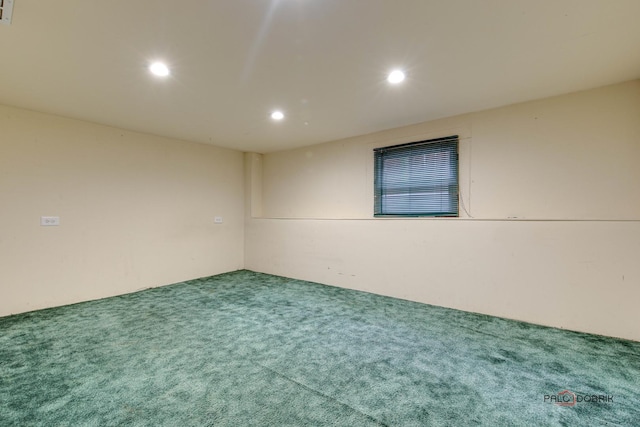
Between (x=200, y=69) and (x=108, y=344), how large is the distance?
2615mm

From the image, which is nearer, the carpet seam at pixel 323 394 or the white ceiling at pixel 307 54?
the carpet seam at pixel 323 394

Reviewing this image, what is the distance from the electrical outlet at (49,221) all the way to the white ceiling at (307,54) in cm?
132

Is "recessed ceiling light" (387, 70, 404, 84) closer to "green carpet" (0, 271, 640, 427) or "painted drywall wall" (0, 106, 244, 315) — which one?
"green carpet" (0, 271, 640, 427)

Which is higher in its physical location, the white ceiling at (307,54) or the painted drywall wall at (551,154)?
the white ceiling at (307,54)

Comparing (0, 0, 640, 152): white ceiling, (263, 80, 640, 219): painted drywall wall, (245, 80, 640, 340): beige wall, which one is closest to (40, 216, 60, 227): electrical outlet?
(0, 0, 640, 152): white ceiling

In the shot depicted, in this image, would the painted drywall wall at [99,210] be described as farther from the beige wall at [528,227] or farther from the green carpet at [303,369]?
the beige wall at [528,227]

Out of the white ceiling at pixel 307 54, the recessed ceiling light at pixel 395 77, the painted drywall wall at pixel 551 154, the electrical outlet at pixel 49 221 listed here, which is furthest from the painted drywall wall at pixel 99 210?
the recessed ceiling light at pixel 395 77

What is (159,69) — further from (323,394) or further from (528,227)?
(528,227)

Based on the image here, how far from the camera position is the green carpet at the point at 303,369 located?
1.67 m

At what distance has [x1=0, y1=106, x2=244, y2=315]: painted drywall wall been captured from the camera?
339 centimetres

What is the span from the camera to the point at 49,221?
11.8ft

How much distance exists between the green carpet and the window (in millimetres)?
1408

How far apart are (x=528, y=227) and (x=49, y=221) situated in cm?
572

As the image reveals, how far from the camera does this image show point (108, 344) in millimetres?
2561
